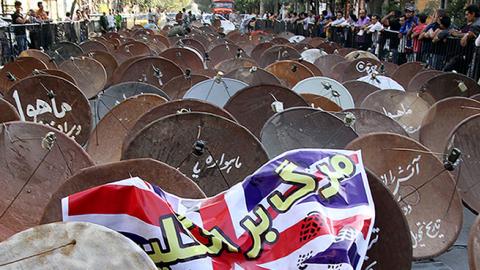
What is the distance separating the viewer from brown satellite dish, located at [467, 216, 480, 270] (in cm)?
226

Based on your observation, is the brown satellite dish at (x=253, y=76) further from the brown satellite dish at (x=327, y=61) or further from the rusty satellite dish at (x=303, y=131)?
the brown satellite dish at (x=327, y=61)

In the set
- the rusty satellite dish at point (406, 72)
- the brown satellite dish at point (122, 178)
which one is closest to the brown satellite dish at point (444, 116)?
the rusty satellite dish at point (406, 72)

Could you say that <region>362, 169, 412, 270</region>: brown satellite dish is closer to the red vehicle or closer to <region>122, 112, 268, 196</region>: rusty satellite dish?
<region>122, 112, 268, 196</region>: rusty satellite dish

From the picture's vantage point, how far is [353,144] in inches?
136

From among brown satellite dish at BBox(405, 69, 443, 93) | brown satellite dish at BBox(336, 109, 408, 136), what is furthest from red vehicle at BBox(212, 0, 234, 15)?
brown satellite dish at BBox(336, 109, 408, 136)

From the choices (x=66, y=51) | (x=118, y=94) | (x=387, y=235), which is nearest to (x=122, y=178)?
(x=387, y=235)

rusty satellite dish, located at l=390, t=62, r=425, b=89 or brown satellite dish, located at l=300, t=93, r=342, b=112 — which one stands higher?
brown satellite dish, located at l=300, t=93, r=342, b=112

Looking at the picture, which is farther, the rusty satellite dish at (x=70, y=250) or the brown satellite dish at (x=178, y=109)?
the brown satellite dish at (x=178, y=109)

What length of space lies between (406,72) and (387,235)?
268 inches

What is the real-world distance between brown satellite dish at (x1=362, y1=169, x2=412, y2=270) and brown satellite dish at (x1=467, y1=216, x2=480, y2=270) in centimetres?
26

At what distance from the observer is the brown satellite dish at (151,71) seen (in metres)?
7.09

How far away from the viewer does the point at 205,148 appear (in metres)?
3.21

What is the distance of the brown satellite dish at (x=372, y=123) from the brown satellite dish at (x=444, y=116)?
0.60 metres

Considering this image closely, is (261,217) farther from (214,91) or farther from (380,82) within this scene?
(380,82)
